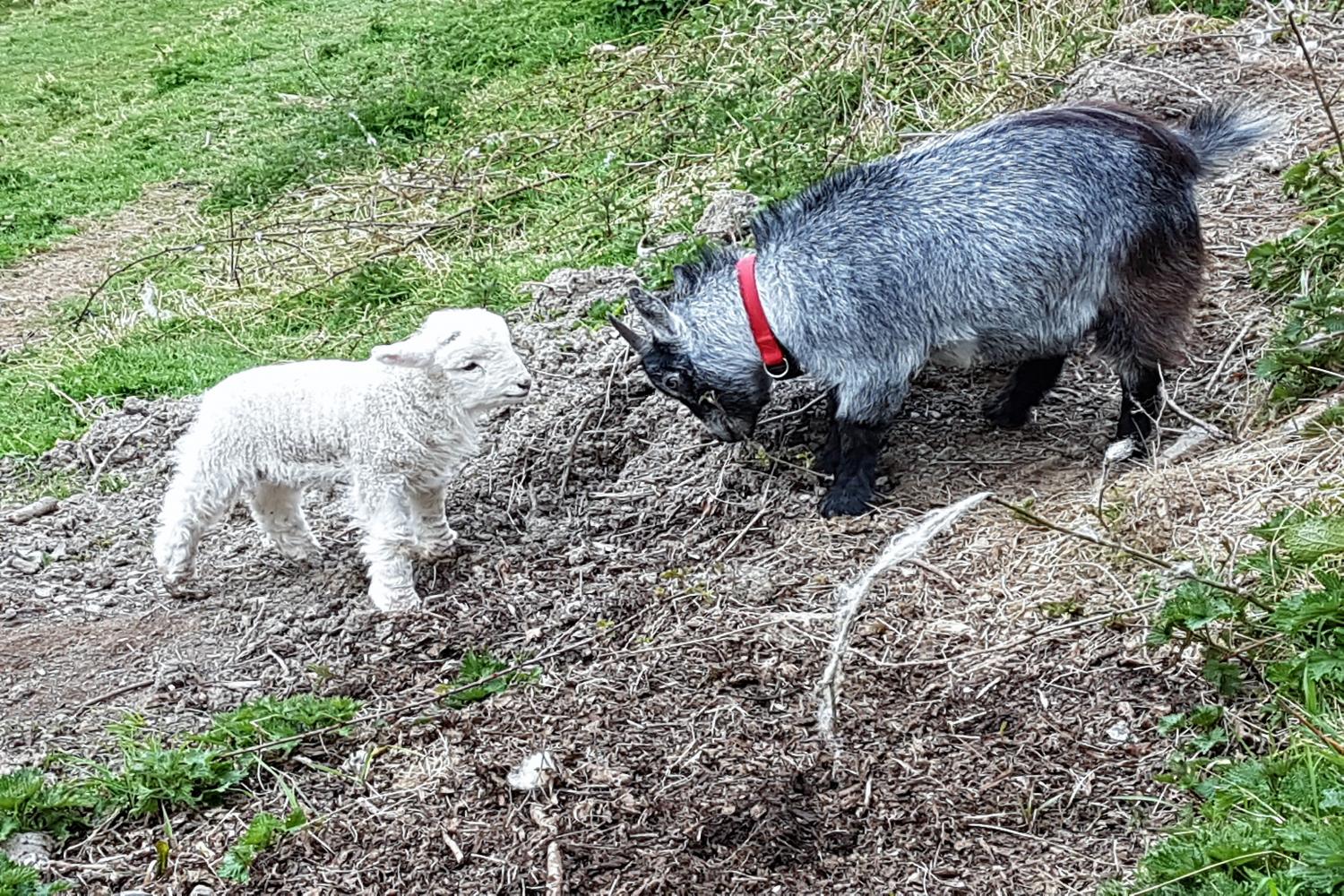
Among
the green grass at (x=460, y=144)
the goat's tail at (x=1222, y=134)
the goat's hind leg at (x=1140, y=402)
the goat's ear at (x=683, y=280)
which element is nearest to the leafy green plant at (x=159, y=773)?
the goat's ear at (x=683, y=280)

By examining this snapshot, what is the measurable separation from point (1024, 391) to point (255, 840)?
3.28 m

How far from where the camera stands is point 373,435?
187 inches

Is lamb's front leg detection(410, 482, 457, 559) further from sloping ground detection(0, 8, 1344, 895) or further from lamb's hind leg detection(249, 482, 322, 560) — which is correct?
lamb's hind leg detection(249, 482, 322, 560)

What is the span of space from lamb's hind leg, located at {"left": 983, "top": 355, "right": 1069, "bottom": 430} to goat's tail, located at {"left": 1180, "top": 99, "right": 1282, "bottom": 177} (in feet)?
2.97

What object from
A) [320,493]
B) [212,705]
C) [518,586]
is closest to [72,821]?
[212,705]

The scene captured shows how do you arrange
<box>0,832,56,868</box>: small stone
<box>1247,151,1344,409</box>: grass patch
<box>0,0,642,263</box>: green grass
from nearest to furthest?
<box>0,832,56,868</box>: small stone
<box>1247,151,1344,409</box>: grass patch
<box>0,0,642,263</box>: green grass

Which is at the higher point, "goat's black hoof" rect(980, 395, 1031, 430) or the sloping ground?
the sloping ground

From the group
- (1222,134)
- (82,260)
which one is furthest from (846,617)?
(82,260)

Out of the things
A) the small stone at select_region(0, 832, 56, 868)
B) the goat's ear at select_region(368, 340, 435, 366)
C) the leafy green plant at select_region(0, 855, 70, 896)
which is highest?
the goat's ear at select_region(368, 340, 435, 366)

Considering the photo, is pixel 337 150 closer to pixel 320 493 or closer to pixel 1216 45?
pixel 320 493

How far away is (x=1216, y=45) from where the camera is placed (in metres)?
7.26

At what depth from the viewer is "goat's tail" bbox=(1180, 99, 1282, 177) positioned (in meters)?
5.04

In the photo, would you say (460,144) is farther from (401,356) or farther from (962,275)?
(962,275)

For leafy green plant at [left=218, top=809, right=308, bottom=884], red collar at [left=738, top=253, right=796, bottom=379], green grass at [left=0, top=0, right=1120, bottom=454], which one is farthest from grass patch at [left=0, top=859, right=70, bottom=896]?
green grass at [left=0, top=0, right=1120, bottom=454]
